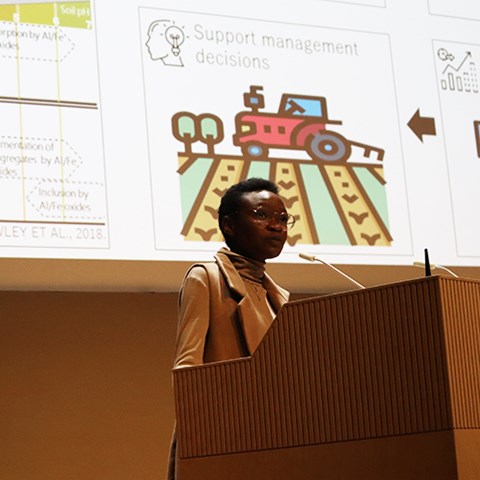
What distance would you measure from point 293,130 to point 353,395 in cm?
253

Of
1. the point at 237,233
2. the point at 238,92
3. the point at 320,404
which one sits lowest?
the point at 320,404

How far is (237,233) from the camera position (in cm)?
198

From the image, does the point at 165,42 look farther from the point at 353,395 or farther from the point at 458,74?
the point at 353,395

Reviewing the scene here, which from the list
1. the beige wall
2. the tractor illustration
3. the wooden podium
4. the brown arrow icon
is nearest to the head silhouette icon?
the tractor illustration

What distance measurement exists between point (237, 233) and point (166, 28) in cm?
190

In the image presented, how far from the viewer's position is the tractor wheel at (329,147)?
12.7ft

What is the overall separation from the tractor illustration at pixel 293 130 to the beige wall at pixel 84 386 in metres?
1.03

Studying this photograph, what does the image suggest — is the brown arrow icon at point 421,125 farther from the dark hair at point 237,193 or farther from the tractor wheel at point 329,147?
the dark hair at point 237,193

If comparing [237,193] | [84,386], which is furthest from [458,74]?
[237,193]

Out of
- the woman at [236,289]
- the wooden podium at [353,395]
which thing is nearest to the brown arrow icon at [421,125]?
the woman at [236,289]

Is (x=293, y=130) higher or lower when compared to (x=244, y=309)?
higher

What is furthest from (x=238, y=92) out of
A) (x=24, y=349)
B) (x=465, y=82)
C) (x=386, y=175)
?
(x=24, y=349)

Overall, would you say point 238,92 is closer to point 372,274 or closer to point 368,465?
point 372,274

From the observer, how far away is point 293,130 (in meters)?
3.86
